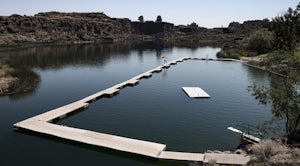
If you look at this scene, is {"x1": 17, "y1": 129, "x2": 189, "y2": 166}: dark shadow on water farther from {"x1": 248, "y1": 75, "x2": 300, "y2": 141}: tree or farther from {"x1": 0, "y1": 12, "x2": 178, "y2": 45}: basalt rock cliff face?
{"x1": 0, "y1": 12, "x2": 178, "y2": 45}: basalt rock cliff face

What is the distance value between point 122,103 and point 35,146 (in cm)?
1348

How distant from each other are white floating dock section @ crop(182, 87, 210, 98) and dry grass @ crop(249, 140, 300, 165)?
18.6 m

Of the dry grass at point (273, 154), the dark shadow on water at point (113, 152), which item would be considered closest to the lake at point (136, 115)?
the dark shadow on water at point (113, 152)

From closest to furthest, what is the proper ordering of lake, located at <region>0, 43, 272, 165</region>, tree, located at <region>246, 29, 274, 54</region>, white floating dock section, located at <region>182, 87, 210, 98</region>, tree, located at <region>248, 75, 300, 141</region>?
tree, located at <region>248, 75, 300, 141</region>
lake, located at <region>0, 43, 272, 165</region>
white floating dock section, located at <region>182, 87, 210, 98</region>
tree, located at <region>246, 29, 274, 54</region>

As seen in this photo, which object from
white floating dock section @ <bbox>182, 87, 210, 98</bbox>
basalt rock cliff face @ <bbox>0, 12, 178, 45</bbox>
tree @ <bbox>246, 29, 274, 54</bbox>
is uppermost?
basalt rock cliff face @ <bbox>0, 12, 178, 45</bbox>

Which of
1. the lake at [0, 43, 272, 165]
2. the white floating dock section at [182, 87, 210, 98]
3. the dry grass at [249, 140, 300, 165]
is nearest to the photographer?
the dry grass at [249, 140, 300, 165]

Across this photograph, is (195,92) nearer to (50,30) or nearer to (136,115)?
(136,115)

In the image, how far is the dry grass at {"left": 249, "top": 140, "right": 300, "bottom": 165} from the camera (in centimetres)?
1495

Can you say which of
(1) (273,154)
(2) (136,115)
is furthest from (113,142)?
(1) (273,154)

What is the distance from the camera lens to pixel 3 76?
4056 centimetres

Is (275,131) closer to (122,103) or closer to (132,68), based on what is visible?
(122,103)

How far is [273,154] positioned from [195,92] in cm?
2211

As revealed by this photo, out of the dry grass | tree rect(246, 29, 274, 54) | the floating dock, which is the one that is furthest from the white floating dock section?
tree rect(246, 29, 274, 54)

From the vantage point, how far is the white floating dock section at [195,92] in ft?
119
